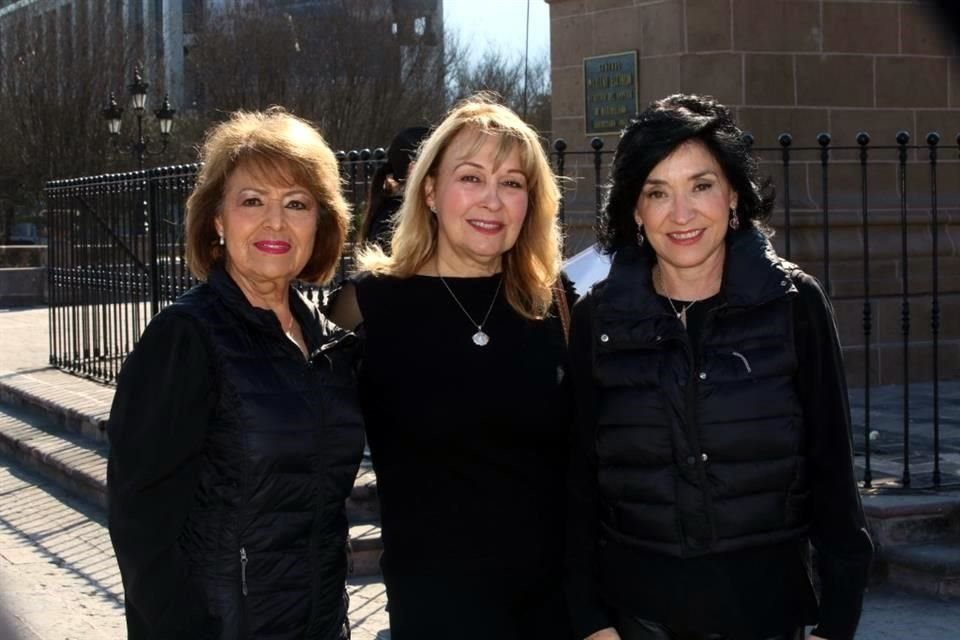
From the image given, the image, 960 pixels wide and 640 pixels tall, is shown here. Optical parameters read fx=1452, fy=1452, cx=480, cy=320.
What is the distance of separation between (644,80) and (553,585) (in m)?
6.98

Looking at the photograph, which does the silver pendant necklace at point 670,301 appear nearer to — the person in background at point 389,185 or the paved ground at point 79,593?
the paved ground at point 79,593

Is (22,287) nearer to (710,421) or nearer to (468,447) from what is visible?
(468,447)

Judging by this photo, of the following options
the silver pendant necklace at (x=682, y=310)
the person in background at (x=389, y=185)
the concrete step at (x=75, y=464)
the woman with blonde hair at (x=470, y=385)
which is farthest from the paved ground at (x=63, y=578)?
the silver pendant necklace at (x=682, y=310)

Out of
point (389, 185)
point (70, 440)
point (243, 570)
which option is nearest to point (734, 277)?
point (243, 570)

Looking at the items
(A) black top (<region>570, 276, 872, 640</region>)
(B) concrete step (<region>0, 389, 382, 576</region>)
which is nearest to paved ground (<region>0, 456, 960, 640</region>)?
(B) concrete step (<region>0, 389, 382, 576</region>)

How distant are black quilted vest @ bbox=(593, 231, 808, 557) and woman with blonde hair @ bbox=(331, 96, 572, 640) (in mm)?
406

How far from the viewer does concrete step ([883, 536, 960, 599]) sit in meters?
6.29

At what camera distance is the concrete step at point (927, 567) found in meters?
6.29

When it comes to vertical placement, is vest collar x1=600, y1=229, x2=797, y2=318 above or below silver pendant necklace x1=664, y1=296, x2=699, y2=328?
above

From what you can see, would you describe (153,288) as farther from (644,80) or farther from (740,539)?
(740,539)

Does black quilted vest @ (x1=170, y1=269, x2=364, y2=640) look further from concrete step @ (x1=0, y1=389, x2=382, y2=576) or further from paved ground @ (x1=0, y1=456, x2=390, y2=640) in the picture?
concrete step @ (x1=0, y1=389, x2=382, y2=576)

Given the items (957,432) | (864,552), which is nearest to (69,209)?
(957,432)

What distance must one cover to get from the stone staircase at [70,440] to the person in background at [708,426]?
4.13m

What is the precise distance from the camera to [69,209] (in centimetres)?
1379
